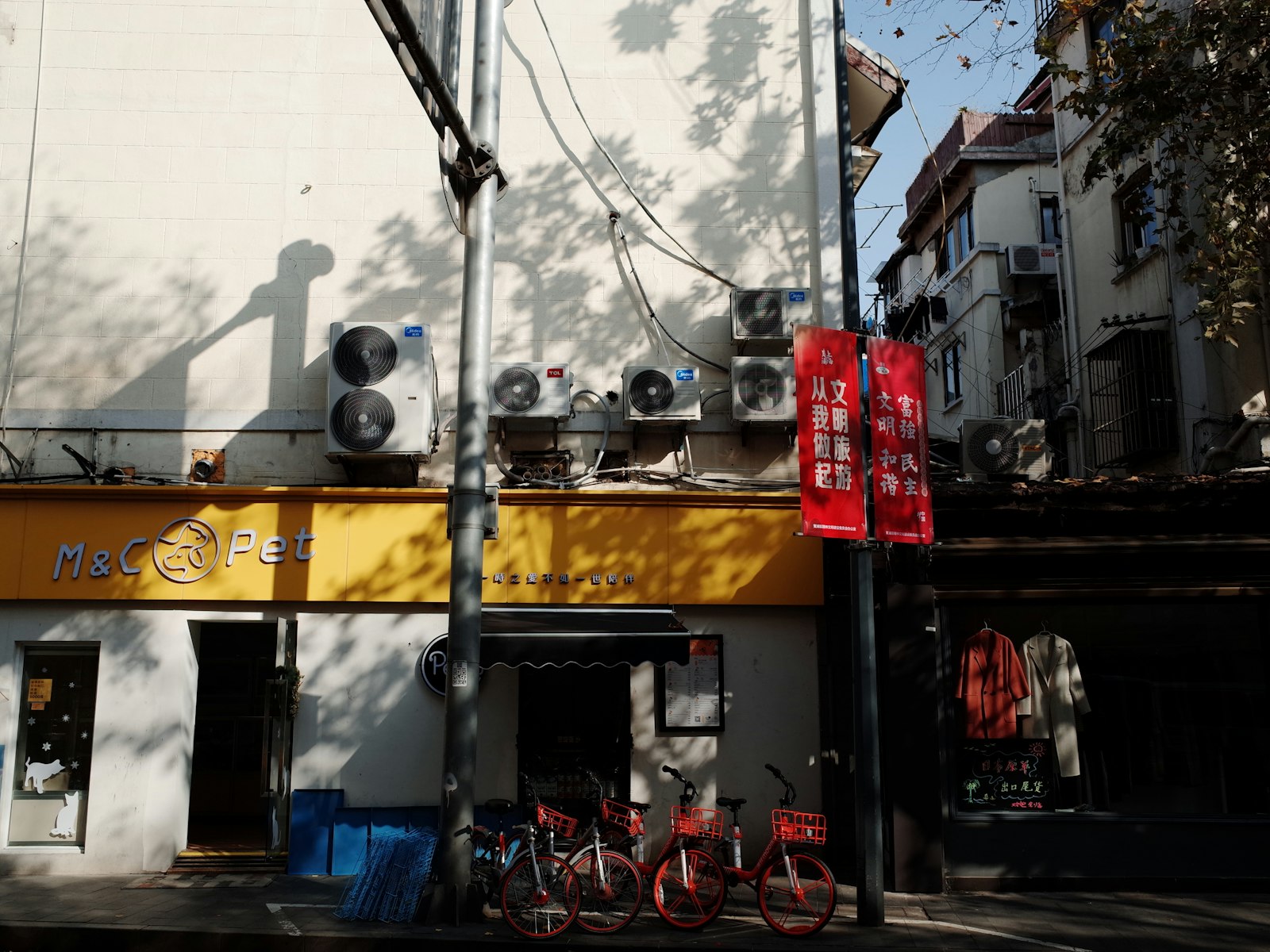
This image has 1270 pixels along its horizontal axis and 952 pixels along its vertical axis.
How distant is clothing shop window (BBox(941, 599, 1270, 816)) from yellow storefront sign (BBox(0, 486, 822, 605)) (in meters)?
1.96

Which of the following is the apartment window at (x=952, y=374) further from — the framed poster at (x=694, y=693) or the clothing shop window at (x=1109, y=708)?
the framed poster at (x=694, y=693)

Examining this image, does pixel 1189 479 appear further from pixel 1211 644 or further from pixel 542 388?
pixel 542 388

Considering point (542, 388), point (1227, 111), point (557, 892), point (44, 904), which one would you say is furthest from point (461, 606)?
point (1227, 111)

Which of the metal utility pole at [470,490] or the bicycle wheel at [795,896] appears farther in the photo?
the metal utility pole at [470,490]

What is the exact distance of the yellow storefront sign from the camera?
404 inches

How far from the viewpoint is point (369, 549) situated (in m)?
10.4

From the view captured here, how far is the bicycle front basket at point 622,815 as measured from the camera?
Result: 8648 millimetres

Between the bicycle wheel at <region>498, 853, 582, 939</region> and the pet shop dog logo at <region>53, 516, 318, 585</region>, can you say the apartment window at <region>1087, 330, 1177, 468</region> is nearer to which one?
the bicycle wheel at <region>498, 853, 582, 939</region>

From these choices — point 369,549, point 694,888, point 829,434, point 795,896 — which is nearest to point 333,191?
point 369,549

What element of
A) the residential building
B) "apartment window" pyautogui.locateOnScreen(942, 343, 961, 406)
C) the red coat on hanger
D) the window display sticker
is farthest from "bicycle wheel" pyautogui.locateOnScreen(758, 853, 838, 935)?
"apartment window" pyautogui.locateOnScreen(942, 343, 961, 406)

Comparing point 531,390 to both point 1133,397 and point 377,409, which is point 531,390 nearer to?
point 377,409

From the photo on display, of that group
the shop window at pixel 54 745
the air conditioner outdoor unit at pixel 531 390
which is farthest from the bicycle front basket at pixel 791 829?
the shop window at pixel 54 745

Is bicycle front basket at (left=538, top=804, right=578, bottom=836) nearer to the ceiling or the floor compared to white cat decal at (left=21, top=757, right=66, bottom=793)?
nearer to the floor

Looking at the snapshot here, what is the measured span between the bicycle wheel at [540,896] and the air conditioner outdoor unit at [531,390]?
14.8 ft
